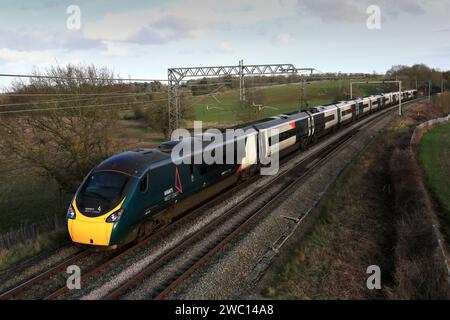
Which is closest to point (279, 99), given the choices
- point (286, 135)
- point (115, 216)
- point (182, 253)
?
point (286, 135)

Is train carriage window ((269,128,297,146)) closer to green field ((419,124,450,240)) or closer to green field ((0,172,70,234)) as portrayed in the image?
green field ((419,124,450,240))

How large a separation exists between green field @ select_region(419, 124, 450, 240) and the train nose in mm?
11666

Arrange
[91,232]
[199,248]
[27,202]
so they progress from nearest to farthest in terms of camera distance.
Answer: [91,232]
[199,248]
[27,202]

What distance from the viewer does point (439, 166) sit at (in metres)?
24.3

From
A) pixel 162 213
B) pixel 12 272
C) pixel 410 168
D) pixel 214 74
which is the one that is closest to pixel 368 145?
pixel 410 168

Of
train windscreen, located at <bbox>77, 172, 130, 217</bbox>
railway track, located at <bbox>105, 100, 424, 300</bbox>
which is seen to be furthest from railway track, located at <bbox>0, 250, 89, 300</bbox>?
railway track, located at <bbox>105, 100, 424, 300</bbox>

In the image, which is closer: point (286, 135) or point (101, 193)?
point (101, 193)

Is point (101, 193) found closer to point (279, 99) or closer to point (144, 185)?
point (144, 185)

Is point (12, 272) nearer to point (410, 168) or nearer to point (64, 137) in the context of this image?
point (64, 137)

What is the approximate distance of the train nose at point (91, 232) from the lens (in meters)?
11.1

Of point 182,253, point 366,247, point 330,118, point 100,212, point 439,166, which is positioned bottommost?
point 366,247

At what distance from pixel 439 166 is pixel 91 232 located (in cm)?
2239

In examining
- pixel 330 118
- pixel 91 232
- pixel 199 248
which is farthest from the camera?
pixel 330 118

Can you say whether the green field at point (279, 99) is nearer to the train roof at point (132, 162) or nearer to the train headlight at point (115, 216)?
the train roof at point (132, 162)
